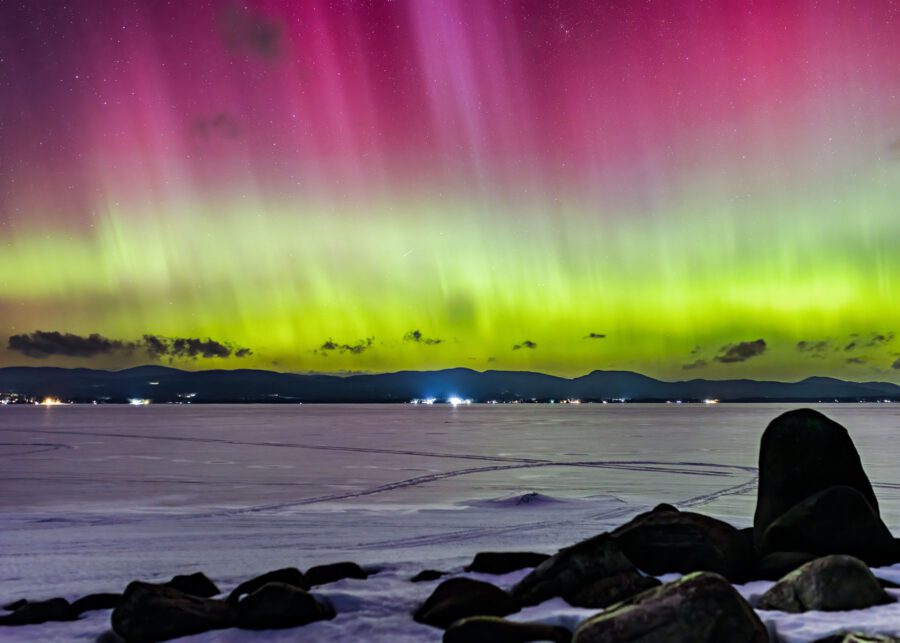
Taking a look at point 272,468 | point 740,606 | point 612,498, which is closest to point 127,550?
point 740,606

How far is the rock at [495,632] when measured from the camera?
6.14m

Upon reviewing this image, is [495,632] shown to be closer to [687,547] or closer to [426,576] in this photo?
[426,576]

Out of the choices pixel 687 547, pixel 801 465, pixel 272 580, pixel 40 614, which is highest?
pixel 801 465

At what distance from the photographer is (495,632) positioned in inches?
243

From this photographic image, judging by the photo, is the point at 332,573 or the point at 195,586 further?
the point at 332,573

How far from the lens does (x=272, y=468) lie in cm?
2520

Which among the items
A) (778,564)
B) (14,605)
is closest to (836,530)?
(778,564)

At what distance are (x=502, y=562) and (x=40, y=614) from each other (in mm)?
4623

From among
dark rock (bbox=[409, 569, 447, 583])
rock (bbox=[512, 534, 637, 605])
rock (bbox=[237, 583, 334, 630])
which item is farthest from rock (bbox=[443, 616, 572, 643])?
dark rock (bbox=[409, 569, 447, 583])

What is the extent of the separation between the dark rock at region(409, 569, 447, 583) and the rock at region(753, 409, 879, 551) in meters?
3.81

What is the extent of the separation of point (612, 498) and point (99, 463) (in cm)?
1833

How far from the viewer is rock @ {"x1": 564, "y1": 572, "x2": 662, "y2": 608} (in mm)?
7176

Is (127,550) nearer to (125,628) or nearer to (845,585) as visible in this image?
(125,628)

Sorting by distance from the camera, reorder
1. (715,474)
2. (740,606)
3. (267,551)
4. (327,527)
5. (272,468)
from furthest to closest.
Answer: (272,468), (715,474), (327,527), (267,551), (740,606)
